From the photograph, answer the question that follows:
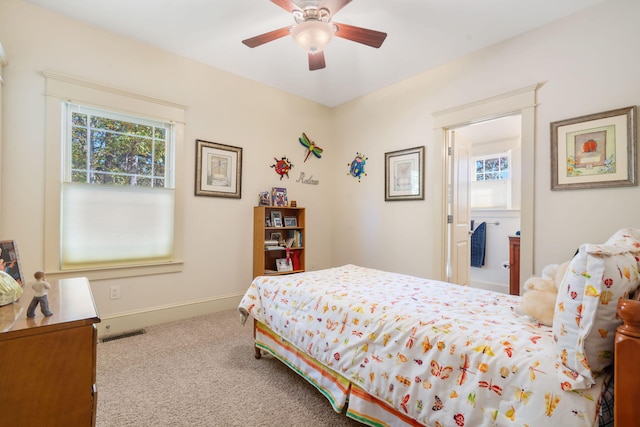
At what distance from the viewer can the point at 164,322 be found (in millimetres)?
2992

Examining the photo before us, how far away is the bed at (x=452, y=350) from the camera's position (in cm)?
89

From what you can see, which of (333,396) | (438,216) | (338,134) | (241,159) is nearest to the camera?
(333,396)

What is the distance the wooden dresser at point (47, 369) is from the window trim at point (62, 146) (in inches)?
70.1

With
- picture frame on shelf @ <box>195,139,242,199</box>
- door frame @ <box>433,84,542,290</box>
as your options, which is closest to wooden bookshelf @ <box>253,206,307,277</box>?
picture frame on shelf @ <box>195,139,242,199</box>

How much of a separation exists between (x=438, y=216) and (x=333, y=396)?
227 cm

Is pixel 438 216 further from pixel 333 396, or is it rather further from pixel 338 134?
pixel 333 396

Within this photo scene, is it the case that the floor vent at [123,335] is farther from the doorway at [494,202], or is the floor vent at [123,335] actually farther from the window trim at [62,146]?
the doorway at [494,202]

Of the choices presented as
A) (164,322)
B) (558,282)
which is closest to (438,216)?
(558,282)

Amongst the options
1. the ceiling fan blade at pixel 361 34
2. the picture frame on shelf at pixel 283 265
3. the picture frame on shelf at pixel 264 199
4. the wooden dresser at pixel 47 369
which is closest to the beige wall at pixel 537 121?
the picture frame on shelf at pixel 283 265

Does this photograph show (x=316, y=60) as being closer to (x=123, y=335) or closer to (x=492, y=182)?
(x=123, y=335)

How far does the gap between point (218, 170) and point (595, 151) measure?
3.44 m

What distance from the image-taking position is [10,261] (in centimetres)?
143

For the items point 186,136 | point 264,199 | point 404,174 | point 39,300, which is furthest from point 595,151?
point 186,136

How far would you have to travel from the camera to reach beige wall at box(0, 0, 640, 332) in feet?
7.52
